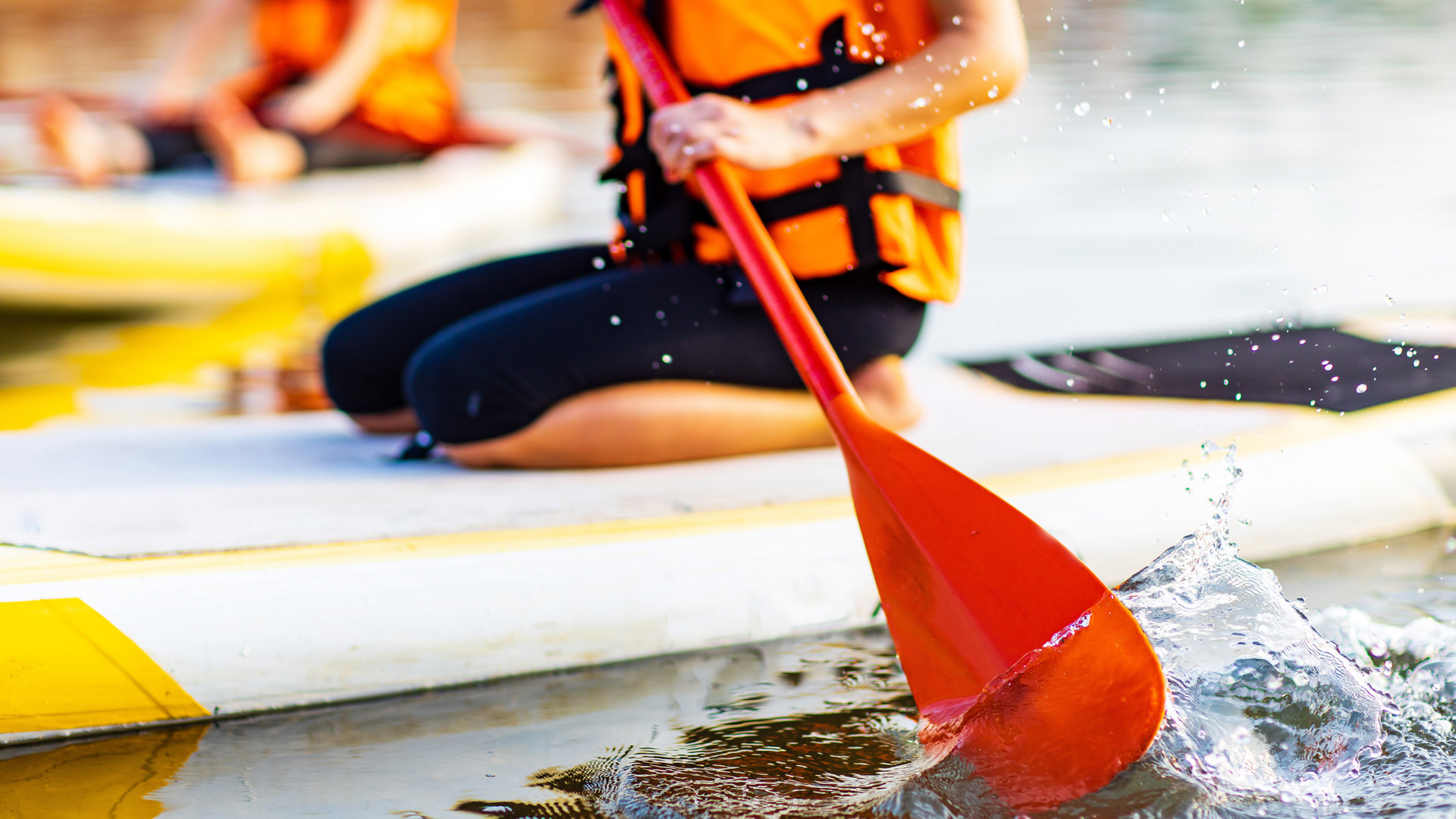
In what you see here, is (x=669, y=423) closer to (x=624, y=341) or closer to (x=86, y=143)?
(x=624, y=341)

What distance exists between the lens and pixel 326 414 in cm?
208

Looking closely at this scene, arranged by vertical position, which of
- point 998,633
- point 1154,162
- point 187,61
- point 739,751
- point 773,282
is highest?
point 1154,162

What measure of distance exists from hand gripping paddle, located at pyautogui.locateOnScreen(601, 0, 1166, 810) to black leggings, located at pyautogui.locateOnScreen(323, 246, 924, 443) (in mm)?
200

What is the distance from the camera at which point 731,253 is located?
164cm

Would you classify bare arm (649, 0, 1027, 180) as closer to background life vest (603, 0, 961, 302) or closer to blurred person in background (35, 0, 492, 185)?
background life vest (603, 0, 961, 302)

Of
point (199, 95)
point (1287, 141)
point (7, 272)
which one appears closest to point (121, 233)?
point (7, 272)

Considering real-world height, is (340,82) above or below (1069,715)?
above

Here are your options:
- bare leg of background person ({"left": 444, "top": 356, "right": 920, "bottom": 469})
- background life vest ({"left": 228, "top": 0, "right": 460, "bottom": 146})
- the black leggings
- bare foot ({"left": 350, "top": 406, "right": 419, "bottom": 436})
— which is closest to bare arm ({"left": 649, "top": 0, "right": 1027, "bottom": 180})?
the black leggings

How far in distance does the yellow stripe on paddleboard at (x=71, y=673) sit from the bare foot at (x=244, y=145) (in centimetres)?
283

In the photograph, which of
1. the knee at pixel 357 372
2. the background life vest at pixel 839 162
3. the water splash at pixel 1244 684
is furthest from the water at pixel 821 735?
the knee at pixel 357 372

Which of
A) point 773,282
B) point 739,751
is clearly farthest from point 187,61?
point 739,751

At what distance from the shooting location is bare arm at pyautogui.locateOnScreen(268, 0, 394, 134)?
13.3 feet

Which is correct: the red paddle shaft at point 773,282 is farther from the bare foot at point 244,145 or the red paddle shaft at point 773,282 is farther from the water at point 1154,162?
the bare foot at point 244,145

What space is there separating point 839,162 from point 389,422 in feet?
2.64
